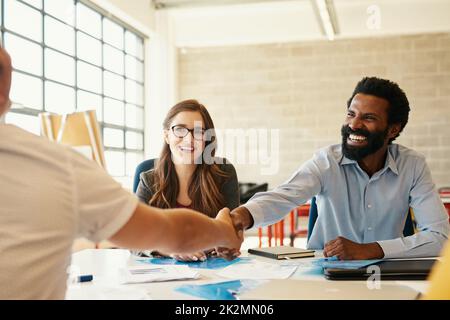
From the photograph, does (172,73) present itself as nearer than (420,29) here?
No

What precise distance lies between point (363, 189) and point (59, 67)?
176 inches

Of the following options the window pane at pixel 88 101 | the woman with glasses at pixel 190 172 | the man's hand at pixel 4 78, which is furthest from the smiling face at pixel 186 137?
the window pane at pixel 88 101

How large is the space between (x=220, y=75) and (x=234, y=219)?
6.45m

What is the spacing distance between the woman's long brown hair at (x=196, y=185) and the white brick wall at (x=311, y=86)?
531 cm

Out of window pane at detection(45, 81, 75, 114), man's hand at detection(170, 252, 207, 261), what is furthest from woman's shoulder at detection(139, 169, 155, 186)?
window pane at detection(45, 81, 75, 114)

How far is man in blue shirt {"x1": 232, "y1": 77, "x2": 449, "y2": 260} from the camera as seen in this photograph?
2.41m

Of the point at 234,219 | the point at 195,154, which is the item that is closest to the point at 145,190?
the point at 195,154

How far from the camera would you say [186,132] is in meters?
2.96

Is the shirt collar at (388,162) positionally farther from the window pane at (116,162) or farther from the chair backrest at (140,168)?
the window pane at (116,162)

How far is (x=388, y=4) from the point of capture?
7805 millimetres

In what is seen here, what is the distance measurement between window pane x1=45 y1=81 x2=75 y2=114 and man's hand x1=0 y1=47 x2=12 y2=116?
5.07 meters

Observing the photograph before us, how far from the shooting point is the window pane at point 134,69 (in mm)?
7841

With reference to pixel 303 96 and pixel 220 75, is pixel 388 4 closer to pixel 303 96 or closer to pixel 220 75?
pixel 303 96
